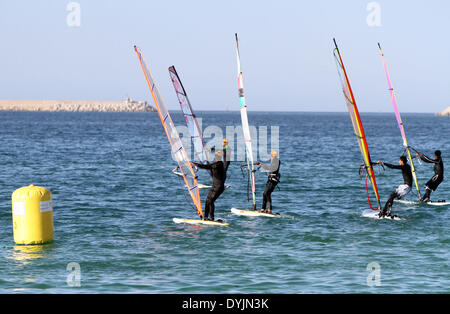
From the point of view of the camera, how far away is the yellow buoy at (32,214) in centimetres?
1565

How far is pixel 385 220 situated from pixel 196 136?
1135cm

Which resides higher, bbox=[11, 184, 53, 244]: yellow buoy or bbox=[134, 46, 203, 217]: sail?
bbox=[134, 46, 203, 217]: sail

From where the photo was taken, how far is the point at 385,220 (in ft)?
66.9

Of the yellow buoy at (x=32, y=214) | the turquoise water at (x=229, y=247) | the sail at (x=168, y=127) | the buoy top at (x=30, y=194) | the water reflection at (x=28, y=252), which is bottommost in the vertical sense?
the turquoise water at (x=229, y=247)

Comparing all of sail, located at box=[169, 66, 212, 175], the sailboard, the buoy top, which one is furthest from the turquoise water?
sail, located at box=[169, 66, 212, 175]

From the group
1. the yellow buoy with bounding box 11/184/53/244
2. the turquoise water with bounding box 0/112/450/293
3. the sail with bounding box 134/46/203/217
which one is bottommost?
the turquoise water with bounding box 0/112/450/293

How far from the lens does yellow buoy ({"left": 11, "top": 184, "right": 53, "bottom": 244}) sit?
15.6 metres

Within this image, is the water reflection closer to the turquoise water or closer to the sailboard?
the turquoise water

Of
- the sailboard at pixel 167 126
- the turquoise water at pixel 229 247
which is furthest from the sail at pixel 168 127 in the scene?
the turquoise water at pixel 229 247

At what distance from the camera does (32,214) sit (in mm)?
15828

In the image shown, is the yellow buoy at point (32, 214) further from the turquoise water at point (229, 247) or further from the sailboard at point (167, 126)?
the sailboard at point (167, 126)

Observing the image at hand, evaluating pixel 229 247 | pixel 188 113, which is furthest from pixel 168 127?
pixel 188 113
